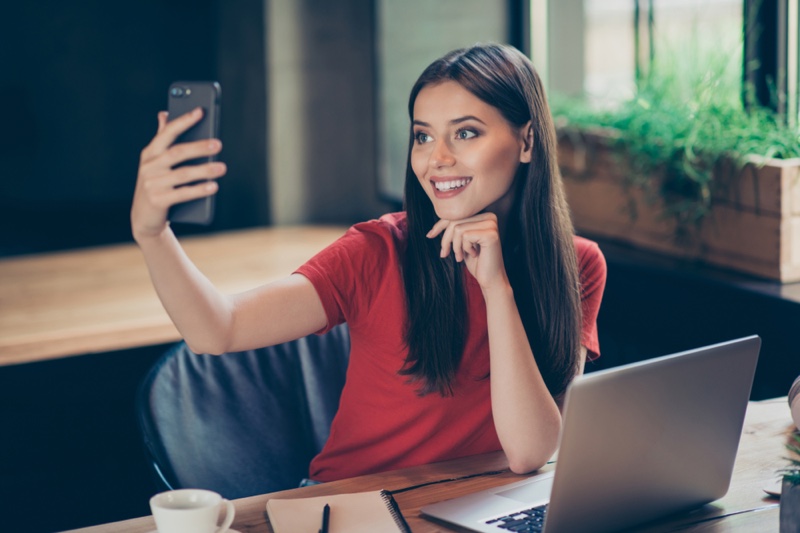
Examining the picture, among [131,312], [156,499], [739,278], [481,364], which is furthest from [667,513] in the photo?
[131,312]

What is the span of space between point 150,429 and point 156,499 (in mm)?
539

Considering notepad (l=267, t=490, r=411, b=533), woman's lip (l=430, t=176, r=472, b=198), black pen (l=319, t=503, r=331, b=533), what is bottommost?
notepad (l=267, t=490, r=411, b=533)

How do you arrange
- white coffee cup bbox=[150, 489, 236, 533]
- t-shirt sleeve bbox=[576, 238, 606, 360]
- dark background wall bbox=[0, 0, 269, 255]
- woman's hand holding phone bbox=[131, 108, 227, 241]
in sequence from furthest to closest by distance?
dark background wall bbox=[0, 0, 269, 255] → t-shirt sleeve bbox=[576, 238, 606, 360] → woman's hand holding phone bbox=[131, 108, 227, 241] → white coffee cup bbox=[150, 489, 236, 533]

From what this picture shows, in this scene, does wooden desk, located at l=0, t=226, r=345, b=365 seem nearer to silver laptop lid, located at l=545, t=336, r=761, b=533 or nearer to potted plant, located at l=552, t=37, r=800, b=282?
potted plant, located at l=552, t=37, r=800, b=282

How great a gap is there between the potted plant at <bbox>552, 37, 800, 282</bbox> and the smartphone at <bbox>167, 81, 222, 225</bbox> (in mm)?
1372

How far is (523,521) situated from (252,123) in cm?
321

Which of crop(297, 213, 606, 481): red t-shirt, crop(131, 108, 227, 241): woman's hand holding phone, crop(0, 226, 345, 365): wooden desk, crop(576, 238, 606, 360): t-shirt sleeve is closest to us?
crop(131, 108, 227, 241): woman's hand holding phone

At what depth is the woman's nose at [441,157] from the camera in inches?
58.2

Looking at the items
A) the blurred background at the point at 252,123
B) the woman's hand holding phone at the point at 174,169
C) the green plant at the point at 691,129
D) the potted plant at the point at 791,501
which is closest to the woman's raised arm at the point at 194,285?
the woman's hand holding phone at the point at 174,169

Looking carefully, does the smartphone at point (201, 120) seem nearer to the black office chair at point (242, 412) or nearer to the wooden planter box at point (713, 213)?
the black office chair at point (242, 412)

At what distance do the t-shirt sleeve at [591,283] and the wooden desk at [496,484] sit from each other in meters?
0.30

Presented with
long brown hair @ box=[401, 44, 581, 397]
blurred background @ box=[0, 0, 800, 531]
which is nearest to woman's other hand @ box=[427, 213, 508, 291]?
long brown hair @ box=[401, 44, 581, 397]

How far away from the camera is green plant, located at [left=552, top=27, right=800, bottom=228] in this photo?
2191 millimetres

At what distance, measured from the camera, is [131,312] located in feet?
9.08
